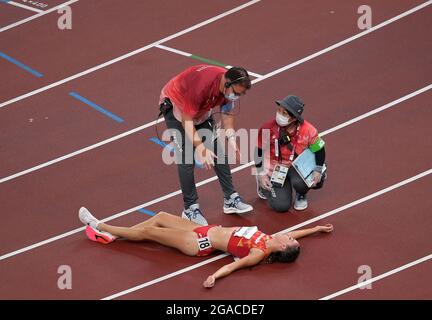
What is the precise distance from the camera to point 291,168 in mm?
12734

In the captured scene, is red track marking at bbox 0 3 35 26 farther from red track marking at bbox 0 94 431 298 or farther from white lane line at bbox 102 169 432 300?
white lane line at bbox 102 169 432 300

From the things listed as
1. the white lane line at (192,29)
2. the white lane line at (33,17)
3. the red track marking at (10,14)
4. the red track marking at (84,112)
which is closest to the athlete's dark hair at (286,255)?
the red track marking at (84,112)

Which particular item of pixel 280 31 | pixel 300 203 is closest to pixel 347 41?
pixel 280 31

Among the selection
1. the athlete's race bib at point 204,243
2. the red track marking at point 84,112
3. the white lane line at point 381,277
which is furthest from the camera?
the red track marking at point 84,112

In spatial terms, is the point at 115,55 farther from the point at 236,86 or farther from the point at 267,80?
the point at 236,86

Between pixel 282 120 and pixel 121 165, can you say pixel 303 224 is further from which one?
pixel 121 165

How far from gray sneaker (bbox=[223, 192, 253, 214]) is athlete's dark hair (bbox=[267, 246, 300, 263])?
3.44ft

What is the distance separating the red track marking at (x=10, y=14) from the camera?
17.2 meters

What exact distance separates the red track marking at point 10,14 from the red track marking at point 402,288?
8.39 metres

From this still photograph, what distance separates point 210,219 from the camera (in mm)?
12734

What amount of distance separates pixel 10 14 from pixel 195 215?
21.4 feet

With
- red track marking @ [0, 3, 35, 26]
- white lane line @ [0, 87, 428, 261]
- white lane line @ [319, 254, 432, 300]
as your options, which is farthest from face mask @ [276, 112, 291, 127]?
red track marking @ [0, 3, 35, 26]

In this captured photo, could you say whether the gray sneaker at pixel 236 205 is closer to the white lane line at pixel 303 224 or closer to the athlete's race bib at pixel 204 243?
the white lane line at pixel 303 224

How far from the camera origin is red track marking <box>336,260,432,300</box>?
1116 cm
